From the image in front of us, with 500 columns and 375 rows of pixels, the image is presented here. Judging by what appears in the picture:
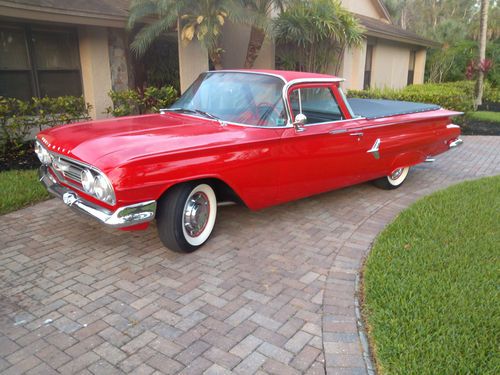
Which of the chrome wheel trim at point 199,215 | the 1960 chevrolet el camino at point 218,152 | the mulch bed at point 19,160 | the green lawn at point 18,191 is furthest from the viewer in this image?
the mulch bed at point 19,160

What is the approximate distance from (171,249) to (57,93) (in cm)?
696

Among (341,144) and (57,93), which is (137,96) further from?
(341,144)

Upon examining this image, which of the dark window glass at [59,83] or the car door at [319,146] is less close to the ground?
the dark window glass at [59,83]

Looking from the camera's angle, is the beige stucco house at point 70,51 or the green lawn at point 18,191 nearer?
the green lawn at point 18,191

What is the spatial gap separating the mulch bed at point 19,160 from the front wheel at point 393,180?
17.6ft

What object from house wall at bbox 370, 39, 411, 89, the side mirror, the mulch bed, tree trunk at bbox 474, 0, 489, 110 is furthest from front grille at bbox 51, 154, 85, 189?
tree trunk at bbox 474, 0, 489, 110

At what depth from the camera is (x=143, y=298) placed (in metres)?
3.40

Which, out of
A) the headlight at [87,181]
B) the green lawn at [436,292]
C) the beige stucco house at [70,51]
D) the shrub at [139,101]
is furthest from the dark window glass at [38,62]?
the green lawn at [436,292]

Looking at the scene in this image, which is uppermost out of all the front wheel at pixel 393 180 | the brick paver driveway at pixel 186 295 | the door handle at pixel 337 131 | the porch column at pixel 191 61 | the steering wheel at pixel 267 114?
the porch column at pixel 191 61

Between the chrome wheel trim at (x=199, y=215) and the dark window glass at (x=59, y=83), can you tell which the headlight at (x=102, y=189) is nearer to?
the chrome wheel trim at (x=199, y=215)

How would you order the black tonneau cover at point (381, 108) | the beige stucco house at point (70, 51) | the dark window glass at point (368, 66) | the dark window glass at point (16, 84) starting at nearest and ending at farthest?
the black tonneau cover at point (381, 108)
the beige stucco house at point (70, 51)
the dark window glass at point (16, 84)
the dark window glass at point (368, 66)

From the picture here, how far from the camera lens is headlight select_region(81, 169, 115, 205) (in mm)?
3428

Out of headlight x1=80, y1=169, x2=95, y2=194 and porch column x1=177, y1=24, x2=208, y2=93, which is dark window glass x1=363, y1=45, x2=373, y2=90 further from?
headlight x1=80, y1=169, x2=95, y2=194

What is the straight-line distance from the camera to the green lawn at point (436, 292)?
2656mm
